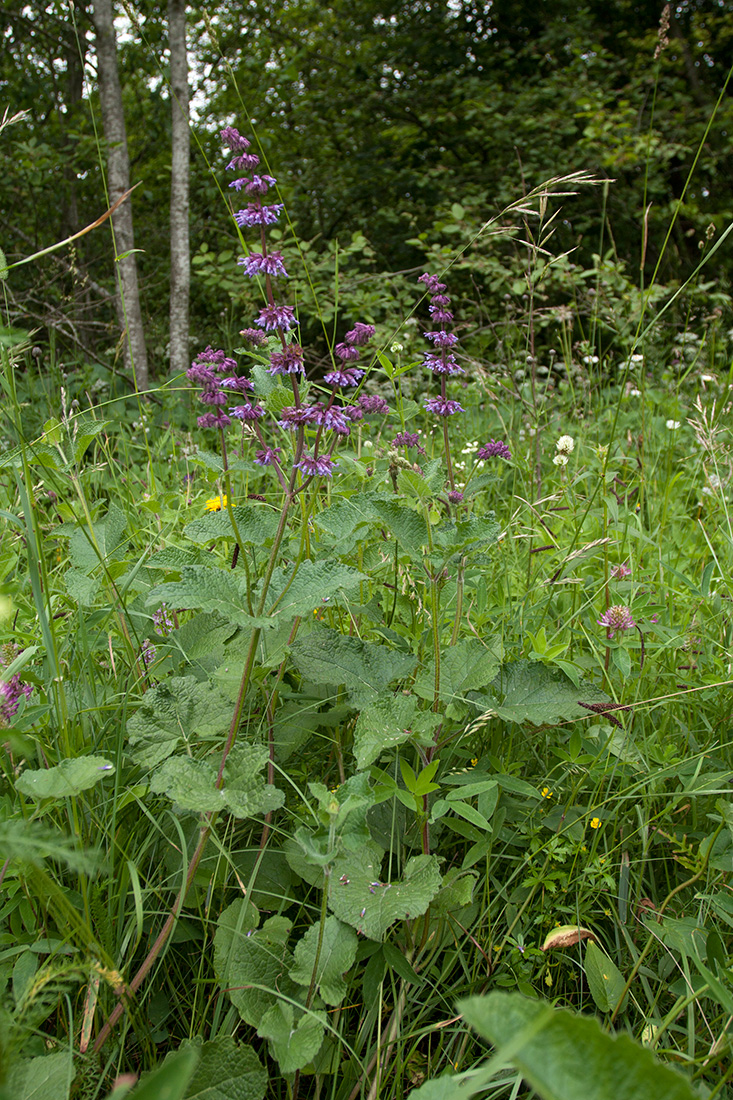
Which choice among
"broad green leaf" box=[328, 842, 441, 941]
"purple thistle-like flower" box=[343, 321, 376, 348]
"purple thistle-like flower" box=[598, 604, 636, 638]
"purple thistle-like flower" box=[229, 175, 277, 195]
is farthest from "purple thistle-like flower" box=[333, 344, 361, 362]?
"broad green leaf" box=[328, 842, 441, 941]

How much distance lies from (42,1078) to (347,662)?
0.67 metres

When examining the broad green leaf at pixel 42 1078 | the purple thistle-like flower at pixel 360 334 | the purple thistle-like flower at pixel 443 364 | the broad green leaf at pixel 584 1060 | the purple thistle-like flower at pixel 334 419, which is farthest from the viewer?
the purple thistle-like flower at pixel 443 364

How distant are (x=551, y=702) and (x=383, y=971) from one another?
487 mm

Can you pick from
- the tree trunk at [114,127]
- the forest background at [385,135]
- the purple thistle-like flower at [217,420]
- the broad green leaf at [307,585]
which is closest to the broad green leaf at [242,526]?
the broad green leaf at [307,585]

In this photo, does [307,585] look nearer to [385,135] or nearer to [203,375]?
[203,375]

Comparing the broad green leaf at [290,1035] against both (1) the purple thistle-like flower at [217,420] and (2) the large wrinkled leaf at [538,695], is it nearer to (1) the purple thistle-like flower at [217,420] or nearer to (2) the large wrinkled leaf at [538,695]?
(2) the large wrinkled leaf at [538,695]

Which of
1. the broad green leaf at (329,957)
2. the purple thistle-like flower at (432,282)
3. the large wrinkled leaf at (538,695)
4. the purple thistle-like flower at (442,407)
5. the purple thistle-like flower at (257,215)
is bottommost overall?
the broad green leaf at (329,957)

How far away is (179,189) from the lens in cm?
493

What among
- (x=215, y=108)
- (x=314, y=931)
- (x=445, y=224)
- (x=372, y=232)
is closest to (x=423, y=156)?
(x=372, y=232)

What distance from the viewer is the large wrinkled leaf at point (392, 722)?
1.06 m

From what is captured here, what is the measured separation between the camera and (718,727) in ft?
4.81

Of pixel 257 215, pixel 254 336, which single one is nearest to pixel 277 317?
pixel 257 215

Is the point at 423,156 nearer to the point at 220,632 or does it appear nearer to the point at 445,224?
the point at 445,224

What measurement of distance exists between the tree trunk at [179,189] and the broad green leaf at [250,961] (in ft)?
14.6
